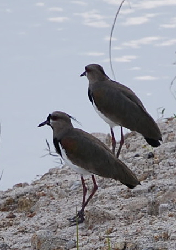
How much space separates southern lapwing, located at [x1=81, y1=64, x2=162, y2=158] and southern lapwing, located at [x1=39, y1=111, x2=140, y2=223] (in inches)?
58.5

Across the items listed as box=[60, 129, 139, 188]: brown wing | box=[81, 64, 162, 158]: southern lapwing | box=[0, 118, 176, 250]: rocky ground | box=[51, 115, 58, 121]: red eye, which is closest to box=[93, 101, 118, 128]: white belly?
box=[81, 64, 162, 158]: southern lapwing

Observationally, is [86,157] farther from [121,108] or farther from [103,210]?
[121,108]

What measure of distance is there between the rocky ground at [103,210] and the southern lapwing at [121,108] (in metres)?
0.25

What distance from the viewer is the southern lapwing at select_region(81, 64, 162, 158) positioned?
9.46 m

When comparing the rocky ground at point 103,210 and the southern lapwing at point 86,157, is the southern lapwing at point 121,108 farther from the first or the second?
the southern lapwing at point 86,157

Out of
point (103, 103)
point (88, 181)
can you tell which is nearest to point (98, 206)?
point (88, 181)

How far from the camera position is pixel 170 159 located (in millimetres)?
8953

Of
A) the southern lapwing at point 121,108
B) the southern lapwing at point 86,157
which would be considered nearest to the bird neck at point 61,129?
the southern lapwing at point 86,157

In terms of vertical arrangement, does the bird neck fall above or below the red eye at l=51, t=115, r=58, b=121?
below

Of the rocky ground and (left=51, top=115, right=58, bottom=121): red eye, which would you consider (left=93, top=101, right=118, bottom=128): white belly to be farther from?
(left=51, top=115, right=58, bottom=121): red eye

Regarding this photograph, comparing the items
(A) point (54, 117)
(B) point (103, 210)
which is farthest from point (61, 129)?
(B) point (103, 210)

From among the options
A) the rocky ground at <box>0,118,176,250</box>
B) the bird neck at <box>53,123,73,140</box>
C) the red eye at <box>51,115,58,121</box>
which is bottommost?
the rocky ground at <box>0,118,176,250</box>

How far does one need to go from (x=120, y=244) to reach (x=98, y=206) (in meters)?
1.26

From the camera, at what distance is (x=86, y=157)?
7.89 m
